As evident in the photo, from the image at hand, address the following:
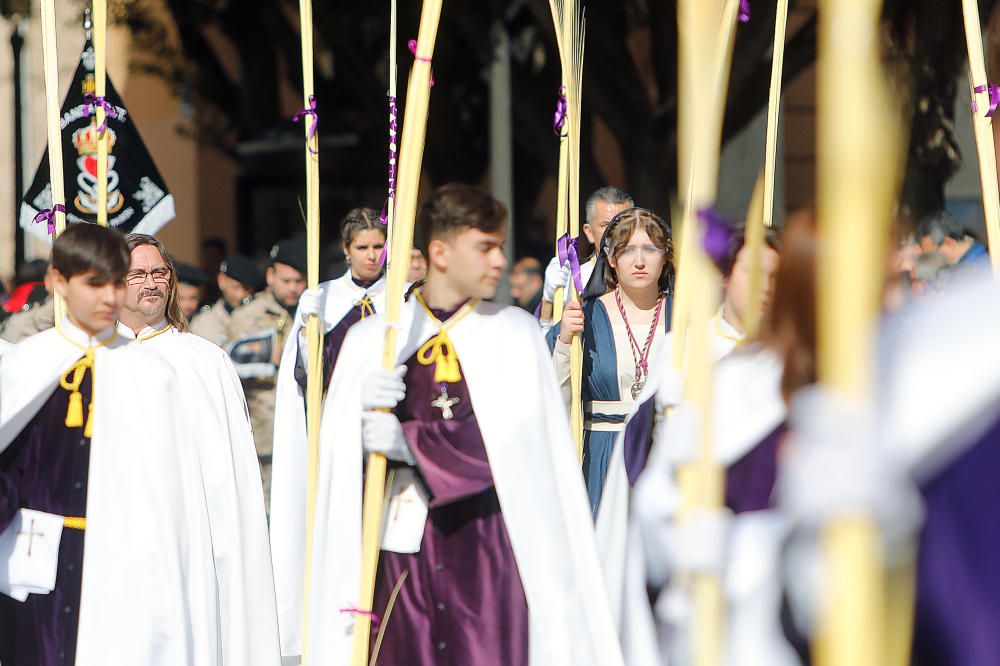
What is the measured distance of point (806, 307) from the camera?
2.65 m

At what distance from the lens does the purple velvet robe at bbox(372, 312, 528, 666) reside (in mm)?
4562

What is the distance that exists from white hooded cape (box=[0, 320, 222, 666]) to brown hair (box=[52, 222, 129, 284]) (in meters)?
0.25

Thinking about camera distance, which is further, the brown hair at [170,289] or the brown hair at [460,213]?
the brown hair at [170,289]

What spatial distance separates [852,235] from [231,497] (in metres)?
3.38

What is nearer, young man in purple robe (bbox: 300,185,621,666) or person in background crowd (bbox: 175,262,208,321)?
young man in purple robe (bbox: 300,185,621,666)

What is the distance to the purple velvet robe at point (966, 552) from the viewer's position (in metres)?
2.31

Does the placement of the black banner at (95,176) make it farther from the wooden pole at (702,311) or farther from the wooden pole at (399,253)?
the wooden pole at (702,311)

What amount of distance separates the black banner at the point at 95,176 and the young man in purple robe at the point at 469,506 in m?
2.30

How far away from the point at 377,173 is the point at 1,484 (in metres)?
13.5

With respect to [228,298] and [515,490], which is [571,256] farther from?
[228,298]

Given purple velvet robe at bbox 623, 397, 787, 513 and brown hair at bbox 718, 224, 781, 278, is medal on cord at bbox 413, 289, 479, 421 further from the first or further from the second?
purple velvet robe at bbox 623, 397, 787, 513

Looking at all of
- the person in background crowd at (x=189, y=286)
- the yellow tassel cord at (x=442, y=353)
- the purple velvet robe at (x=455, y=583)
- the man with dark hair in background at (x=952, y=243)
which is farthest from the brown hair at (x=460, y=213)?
the person in background crowd at (x=189, y=286)

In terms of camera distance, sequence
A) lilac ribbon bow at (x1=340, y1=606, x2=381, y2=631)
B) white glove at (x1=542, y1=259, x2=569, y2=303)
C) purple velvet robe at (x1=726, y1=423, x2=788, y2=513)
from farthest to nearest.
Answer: white glove at (x1=542, y1=259, x2=569, y2=303)
lilac ribbon bow at (x1=340, y1=606, x2=381, y2=631)
purple velvet robe at (x1=726, y1=423, x2=788, y2=513)

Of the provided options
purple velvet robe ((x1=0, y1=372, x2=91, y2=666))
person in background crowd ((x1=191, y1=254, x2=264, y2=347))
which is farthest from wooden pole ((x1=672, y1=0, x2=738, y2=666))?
person in background crowd ((x1=191, y1=254, x2=264, y2=347))
